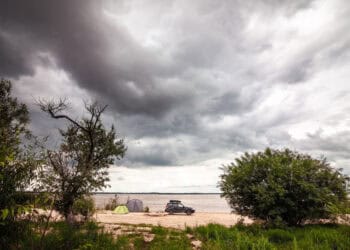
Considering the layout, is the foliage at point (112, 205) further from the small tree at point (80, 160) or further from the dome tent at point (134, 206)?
the small tree at point (80, 160)

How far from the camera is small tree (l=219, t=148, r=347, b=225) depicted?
1040cm

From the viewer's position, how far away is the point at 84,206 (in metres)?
12.2

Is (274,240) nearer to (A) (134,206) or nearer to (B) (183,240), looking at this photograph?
(B) (183,240)

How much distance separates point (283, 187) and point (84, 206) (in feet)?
27.6

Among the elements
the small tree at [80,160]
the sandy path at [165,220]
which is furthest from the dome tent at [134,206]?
the small tree at [80,160]

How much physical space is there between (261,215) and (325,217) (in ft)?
7.98

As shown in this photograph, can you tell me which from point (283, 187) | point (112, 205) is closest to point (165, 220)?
point (283, 187)

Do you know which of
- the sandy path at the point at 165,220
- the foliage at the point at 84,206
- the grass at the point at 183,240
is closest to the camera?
the grass at the point at 183,240

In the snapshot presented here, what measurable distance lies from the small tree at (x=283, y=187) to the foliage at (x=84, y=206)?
599cm

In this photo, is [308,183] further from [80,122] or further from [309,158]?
[80,122]

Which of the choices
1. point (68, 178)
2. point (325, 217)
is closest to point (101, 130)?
point (68, 178)

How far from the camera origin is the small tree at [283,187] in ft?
34.1

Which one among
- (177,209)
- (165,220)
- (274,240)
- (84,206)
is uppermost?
(84,206)

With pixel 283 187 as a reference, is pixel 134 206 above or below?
below
